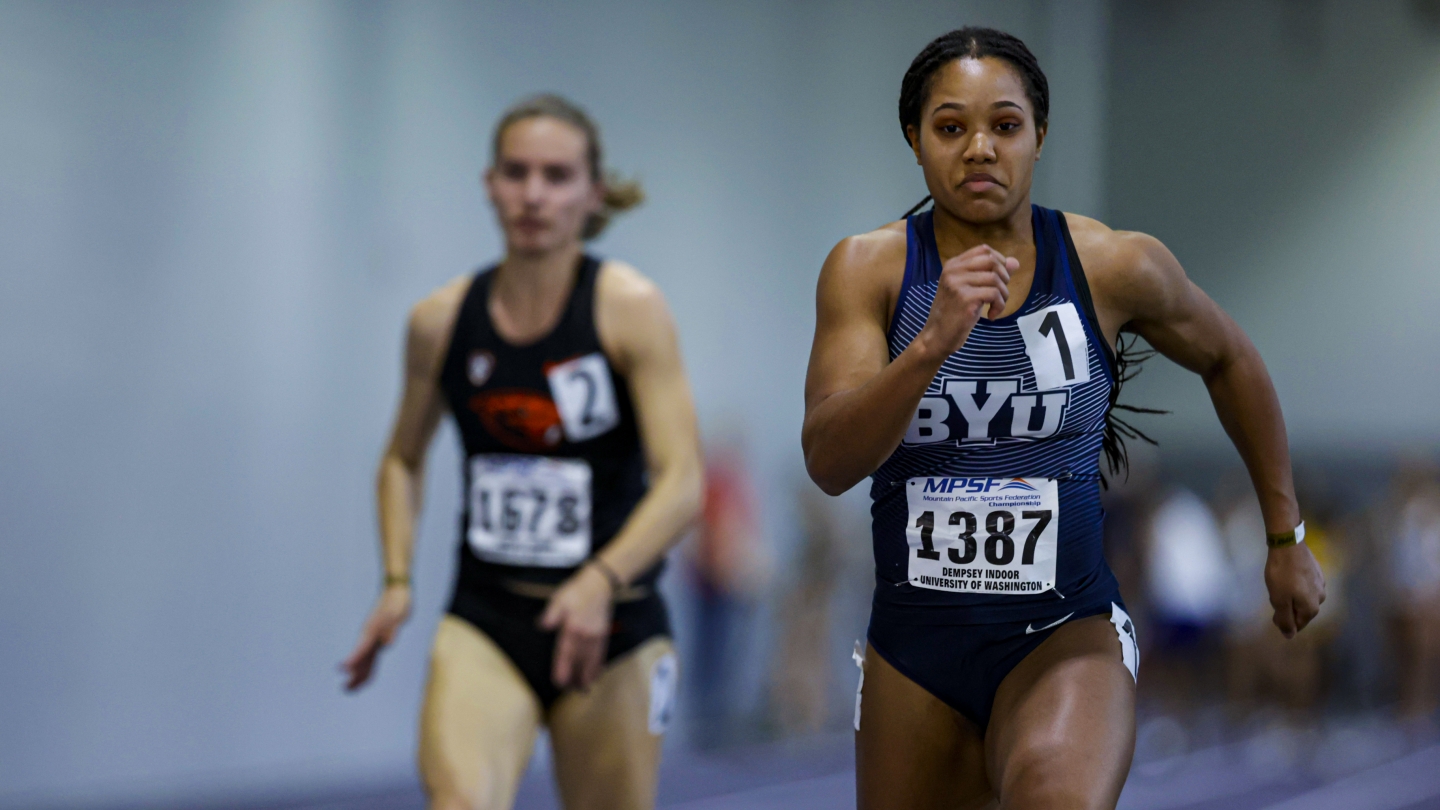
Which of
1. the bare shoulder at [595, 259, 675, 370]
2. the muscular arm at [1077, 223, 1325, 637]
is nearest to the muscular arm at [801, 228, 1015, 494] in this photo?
the muscular arm at [1077, 223, 1325, 637]

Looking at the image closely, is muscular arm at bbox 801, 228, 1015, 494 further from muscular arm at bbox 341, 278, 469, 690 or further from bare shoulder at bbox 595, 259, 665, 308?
muscular arm at bbox 341, 278, 469, 690

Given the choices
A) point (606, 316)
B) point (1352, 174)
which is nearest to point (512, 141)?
point (606, 316)

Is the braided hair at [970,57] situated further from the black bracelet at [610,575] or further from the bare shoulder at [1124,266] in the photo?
the black bracelet at [610,575]

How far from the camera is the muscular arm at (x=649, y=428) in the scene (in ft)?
11.5

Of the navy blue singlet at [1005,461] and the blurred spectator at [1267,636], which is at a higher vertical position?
the navy blue singlet at [1005,461]

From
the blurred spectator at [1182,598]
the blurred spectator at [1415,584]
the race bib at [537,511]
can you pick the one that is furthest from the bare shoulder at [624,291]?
the blurred spectator at [1415,584]

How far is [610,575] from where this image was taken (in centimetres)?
344

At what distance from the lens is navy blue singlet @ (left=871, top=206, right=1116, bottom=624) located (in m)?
2.47

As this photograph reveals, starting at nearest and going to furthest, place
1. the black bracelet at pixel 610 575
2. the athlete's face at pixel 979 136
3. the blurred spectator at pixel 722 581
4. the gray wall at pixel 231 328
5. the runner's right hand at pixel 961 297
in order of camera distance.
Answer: the runner's right hand at pixel 961 297
the athlete's face at pixel 979 136
the black bracelet at pixel 610 575
the gray wall at pixel 231 328
the blurred spectator at pixel 722 581

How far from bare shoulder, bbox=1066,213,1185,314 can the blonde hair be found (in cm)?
169

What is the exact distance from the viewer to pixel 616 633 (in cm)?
363

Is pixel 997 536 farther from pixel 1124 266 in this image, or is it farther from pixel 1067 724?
pixel 1124 266

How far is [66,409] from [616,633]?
461 cm

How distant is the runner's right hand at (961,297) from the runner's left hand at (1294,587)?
0.96 meters
